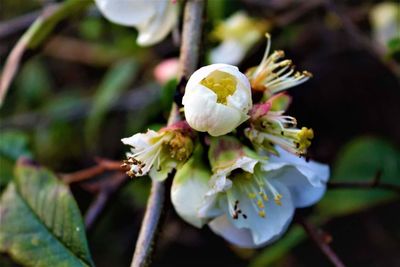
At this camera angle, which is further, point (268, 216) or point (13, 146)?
point (13, 146)

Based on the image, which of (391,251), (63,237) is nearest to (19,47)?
(63,237)

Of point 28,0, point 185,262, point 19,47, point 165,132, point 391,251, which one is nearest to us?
point 165,132

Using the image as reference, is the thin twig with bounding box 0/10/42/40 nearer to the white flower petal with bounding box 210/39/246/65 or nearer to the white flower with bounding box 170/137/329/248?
the white flower petal with bounding box 210/39/246/65

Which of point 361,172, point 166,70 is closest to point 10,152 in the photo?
point 166,70

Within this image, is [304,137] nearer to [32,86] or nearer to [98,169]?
[98,169]

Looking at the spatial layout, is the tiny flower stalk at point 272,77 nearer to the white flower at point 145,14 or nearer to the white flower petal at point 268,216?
the white flower petal at point 268,216

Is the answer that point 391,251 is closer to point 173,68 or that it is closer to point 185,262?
point 185,262
